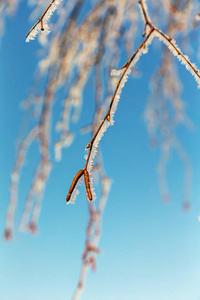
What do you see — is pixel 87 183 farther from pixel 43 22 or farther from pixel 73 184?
pixel 43 22

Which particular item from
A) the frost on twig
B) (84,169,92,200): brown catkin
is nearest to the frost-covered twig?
(84,169,92,200): brown catkin

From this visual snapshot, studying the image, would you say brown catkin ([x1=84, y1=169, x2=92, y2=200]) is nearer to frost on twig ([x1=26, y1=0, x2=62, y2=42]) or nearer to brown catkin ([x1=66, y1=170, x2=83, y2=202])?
brown catkin ([x1=66, y1=170, x2=83, y2=202])

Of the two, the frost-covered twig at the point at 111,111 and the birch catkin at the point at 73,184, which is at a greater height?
the frost-covered twig at the point at 111,111

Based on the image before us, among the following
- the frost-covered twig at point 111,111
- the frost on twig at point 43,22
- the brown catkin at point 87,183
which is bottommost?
the brown catkin at point 87,183

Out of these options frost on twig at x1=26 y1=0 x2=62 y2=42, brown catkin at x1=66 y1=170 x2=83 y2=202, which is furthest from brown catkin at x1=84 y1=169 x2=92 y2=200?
frost on twig at x1=26 y1=0 x2=62 y2=42

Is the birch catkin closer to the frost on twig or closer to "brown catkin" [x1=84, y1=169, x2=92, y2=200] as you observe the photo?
"brown catkin" [x1=84, y1=169, x2=92, y2=200]

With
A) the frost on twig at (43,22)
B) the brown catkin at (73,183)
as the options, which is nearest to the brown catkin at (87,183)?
the brown catkin at (73,183)

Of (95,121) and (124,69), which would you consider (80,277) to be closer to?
(95,121)

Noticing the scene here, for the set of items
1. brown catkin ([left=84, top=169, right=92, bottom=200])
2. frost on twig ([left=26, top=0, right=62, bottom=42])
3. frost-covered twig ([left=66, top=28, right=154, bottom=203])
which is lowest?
brown catkin ([left=84, top=169, right=92, bottom=200])

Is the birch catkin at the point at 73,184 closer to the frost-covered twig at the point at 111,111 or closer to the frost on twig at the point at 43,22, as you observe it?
the frost-covered twig at the point at 111,111

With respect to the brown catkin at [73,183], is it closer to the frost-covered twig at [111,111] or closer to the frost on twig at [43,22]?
the frost-covered twig at [111,111]

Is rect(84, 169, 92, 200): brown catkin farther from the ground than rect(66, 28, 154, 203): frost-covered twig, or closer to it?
closer to it
